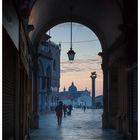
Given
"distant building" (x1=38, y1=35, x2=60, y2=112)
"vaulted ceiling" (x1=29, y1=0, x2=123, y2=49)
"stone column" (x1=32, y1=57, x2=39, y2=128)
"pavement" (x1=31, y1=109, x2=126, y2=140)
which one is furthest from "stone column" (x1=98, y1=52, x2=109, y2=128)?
"distant building" (x1=38, y1=35, x2=60, y2=112)

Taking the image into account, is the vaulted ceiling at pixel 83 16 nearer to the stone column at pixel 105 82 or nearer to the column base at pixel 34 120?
the stone column at pixel 105 82

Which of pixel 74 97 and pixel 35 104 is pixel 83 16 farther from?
pixel 74 97

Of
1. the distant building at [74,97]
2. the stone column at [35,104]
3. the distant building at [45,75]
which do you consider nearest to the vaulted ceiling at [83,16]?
the stone column at [35,104]

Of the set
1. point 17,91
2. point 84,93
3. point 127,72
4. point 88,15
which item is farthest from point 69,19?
point 84,93

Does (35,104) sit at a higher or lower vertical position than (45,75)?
lower

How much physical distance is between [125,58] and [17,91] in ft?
24.5

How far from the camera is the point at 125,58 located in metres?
19.6

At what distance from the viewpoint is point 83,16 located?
85.5 feet

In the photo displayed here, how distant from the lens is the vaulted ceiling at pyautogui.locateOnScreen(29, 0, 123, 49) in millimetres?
22188

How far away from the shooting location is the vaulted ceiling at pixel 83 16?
2219 cm

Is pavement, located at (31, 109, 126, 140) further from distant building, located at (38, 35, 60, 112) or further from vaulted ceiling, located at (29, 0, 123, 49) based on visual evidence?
distant building, located at (38, 35, 60, 112)

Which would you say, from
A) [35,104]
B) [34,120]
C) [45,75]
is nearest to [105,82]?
[35,104]

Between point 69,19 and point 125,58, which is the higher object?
point 69,19

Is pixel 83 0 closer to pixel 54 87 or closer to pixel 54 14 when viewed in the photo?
pixel 54 14
